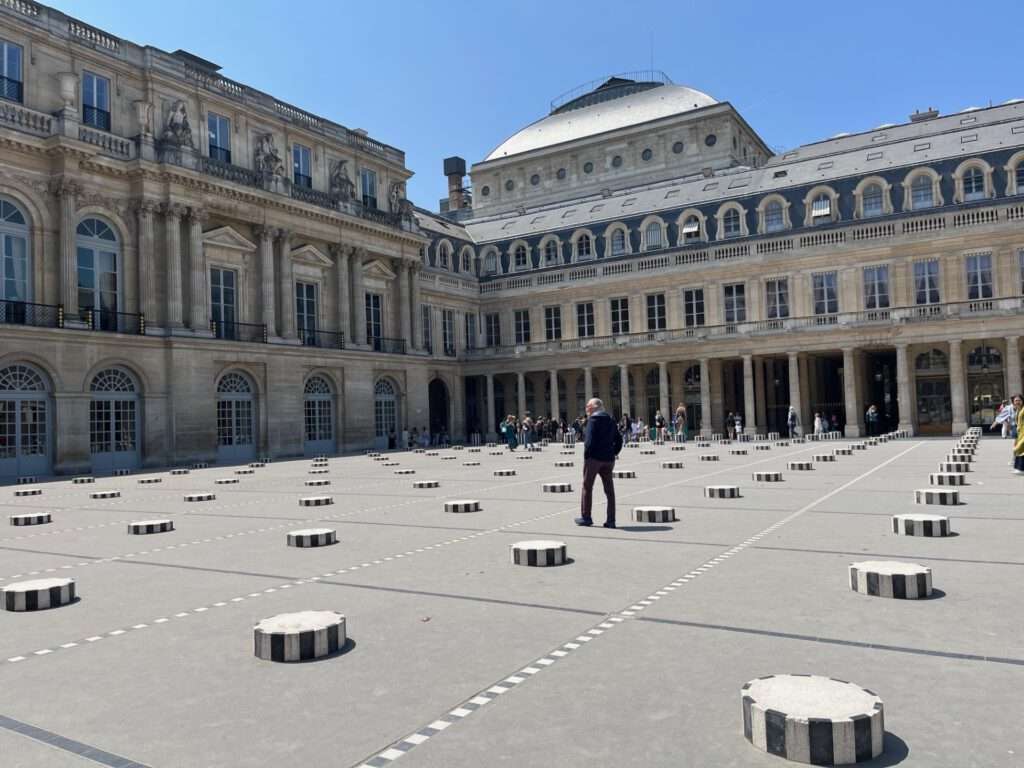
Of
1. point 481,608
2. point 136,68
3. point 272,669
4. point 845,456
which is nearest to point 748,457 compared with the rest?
point 845,456

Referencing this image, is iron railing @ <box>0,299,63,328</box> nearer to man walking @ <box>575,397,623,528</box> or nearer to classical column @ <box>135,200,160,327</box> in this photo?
classical column @ <box>135,200,160,327</box>

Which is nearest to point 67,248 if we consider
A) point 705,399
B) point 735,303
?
point 705,399

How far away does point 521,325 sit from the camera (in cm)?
6088

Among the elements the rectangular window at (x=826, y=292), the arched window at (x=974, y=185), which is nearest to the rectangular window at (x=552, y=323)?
the rectangular window at (x=826, y=292)

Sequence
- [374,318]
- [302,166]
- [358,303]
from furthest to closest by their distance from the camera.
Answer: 1. [374,318]
2. [358,303]
3. [302,166]

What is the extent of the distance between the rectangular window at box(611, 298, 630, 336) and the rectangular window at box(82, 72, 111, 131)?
3324cm

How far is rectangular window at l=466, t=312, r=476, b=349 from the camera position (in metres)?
61.2

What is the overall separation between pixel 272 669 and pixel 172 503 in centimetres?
1328

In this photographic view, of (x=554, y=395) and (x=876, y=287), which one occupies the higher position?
(x=876, y=287)

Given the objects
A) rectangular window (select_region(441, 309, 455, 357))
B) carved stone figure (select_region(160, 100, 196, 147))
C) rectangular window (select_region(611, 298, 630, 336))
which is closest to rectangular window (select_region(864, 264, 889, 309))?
rectangular window (select_region(611, 298, 630, 336))

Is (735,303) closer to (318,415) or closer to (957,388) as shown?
(957,388)

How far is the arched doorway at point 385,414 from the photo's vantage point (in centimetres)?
4753

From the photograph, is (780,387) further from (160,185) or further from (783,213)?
(160,185)

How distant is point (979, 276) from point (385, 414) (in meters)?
34.0
